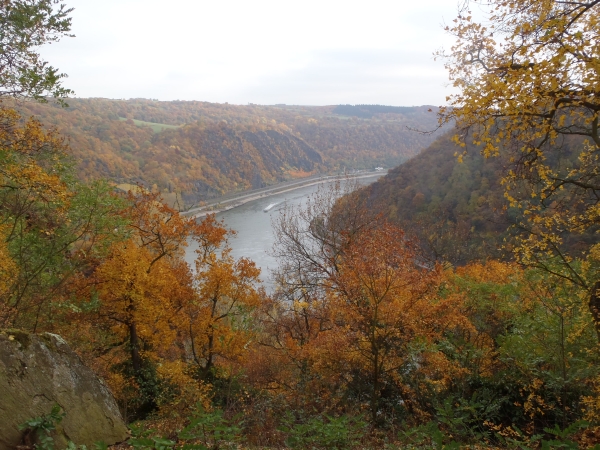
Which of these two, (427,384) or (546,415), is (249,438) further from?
(546,415)

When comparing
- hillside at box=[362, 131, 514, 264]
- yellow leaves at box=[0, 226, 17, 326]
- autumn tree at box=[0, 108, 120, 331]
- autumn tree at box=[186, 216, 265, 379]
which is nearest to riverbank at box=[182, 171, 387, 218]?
hillside at box=[362, 131, 514, 264]

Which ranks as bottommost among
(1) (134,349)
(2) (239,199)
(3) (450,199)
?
(1) (134,349)

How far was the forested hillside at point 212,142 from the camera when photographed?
61.7 metres

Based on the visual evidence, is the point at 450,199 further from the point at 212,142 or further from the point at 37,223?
the point at 212,142

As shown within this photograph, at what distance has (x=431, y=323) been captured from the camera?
8297 mm

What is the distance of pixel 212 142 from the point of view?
92.2 meters

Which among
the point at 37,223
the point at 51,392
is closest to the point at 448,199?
the point at 37,223

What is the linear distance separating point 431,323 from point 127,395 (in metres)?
7.54

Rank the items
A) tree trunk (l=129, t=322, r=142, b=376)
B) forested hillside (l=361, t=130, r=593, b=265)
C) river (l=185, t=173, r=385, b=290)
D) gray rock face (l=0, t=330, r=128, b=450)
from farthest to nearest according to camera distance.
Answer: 1. river (l=185, t=173, r=385, b=290)
2. forested hillside (l=361, t=130, r=593, b=265)
3. tree trunk (l=129, t=322, r=142, b=376)
4. gray rock face (l=0, t=330, r=128, b=450)

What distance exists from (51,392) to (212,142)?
9207 centimetres

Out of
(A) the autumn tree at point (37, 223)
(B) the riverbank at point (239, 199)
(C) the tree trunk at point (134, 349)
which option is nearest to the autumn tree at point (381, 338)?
(C) the tree trunk at point (134, 349)

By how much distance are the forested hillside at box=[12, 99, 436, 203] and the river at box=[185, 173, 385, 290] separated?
1077 centimetres

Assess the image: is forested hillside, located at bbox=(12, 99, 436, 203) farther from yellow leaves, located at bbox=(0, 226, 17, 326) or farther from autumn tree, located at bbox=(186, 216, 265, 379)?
yellow leaves, located at bbox=(0, 226, 17, 326)

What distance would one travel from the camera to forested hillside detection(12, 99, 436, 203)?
6172 centimetres
